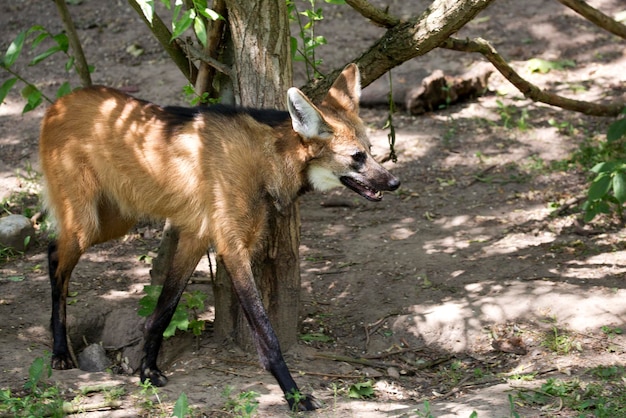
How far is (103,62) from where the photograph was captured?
7.82 metres

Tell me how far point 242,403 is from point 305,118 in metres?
1.36

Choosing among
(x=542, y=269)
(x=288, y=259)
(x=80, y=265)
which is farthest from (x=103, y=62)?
(x=542, y=269)

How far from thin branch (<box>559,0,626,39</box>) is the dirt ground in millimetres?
1254

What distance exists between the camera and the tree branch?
385cm

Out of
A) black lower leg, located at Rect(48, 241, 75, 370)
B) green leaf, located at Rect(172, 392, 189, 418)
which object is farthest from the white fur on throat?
black lower leg, located at Rect(48, 241, 75, 370)

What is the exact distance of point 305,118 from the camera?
145 inches

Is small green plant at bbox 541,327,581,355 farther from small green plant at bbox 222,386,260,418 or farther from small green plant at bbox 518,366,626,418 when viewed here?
small green plant at bbox 222,386,260,418

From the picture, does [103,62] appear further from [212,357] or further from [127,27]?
[212,357]

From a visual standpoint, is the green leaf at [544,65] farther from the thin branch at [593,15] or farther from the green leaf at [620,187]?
the green leaf at [620,187]

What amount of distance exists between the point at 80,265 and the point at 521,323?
9.54ft

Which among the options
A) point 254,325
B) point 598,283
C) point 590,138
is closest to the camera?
point 254,325

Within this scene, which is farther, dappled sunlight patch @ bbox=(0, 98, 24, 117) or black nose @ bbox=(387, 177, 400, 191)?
dappled sunlight patch @ bbox=(0, 98, 24, 117)

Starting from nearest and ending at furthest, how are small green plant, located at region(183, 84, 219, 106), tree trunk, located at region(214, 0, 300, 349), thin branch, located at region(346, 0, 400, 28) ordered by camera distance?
tree trunk, located at region(214, 0, 300, 349) < thin branch, located at region(346, 0, 400, 28) < small green plant, located at region(183, 84, 219, 106)

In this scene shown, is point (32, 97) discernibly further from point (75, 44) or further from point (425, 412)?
point (425, 412)
